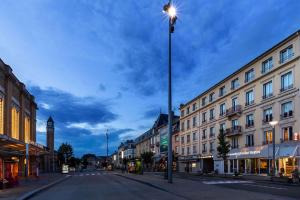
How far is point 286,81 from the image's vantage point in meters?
50.9

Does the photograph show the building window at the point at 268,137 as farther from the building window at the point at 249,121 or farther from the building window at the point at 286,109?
the building window at the point at 249,121

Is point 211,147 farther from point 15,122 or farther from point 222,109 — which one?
point 15,122

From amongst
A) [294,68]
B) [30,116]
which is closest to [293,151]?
[294,68]

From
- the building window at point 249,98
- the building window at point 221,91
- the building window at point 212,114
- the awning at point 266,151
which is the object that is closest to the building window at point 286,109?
the awning at point 266,151

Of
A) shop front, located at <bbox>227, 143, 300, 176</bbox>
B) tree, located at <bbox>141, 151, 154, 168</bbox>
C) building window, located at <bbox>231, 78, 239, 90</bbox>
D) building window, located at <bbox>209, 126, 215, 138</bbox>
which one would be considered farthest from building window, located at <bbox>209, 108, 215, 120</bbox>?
tree, located at <bbox>141, 151, 154, 168</bbox>

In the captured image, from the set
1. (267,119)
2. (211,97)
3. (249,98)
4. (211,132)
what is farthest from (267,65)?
(211,132)

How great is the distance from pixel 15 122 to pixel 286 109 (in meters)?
31.6

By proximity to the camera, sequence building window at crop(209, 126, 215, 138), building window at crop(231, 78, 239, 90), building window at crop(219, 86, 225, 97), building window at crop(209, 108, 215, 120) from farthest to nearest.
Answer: building window at crop(209, 108, 215, 120) < building window at crop(209, 126, 215, 138) < building window at crop(219, 86, 225, 97) < building window at crop(231, 78, 239, 90)

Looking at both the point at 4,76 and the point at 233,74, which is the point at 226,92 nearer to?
the point at 233,74

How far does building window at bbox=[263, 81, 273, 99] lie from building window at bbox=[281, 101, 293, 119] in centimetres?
349

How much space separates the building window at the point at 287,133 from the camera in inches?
1935

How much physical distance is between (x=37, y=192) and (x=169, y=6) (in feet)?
46.1

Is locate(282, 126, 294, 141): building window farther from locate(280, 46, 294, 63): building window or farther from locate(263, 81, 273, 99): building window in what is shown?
locate(280, 46, 294, 63): building window

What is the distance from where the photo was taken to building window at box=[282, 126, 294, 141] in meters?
49.2
